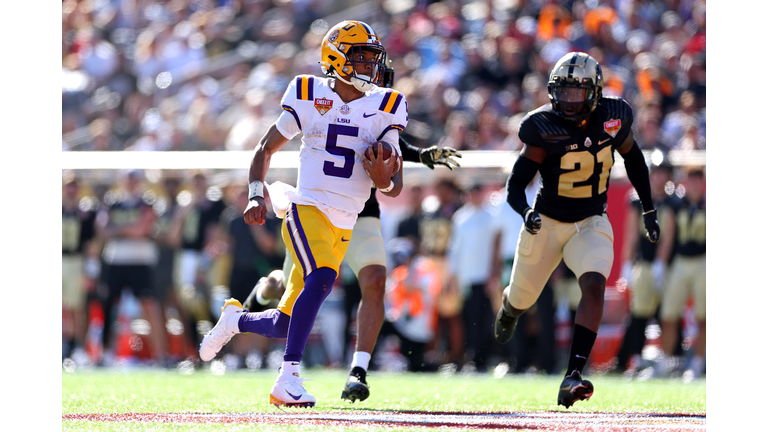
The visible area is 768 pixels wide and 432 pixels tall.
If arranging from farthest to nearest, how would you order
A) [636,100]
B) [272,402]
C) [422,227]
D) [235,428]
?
[636,100] → [422,227] → [272,402] → [235,428]

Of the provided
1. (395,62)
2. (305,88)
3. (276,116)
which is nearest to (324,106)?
(305,88)

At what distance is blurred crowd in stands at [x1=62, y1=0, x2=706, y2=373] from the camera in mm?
9523

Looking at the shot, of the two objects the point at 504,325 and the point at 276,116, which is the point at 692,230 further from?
the point at 276,116

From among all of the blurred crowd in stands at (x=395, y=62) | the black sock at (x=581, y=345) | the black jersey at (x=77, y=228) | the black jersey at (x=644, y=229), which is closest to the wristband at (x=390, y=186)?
the black sock at (x=581, y=345)

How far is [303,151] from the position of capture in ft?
16.7

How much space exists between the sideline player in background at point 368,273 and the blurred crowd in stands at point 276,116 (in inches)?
134

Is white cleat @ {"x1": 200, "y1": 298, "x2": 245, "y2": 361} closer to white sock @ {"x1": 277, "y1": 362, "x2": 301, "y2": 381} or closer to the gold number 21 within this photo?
white sock @ {"x1": 277, "y1": 362, "x2": 301, "y2": 381}

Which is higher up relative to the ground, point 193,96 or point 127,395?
point 193,96

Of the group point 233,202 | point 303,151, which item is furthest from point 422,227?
point 303,151

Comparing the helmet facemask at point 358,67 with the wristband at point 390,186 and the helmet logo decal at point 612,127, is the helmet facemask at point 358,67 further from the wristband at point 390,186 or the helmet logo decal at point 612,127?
the helmet logo decal at point 612,127

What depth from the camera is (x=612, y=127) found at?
5.52 metres

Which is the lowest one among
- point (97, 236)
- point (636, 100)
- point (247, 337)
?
point (247, 337)
